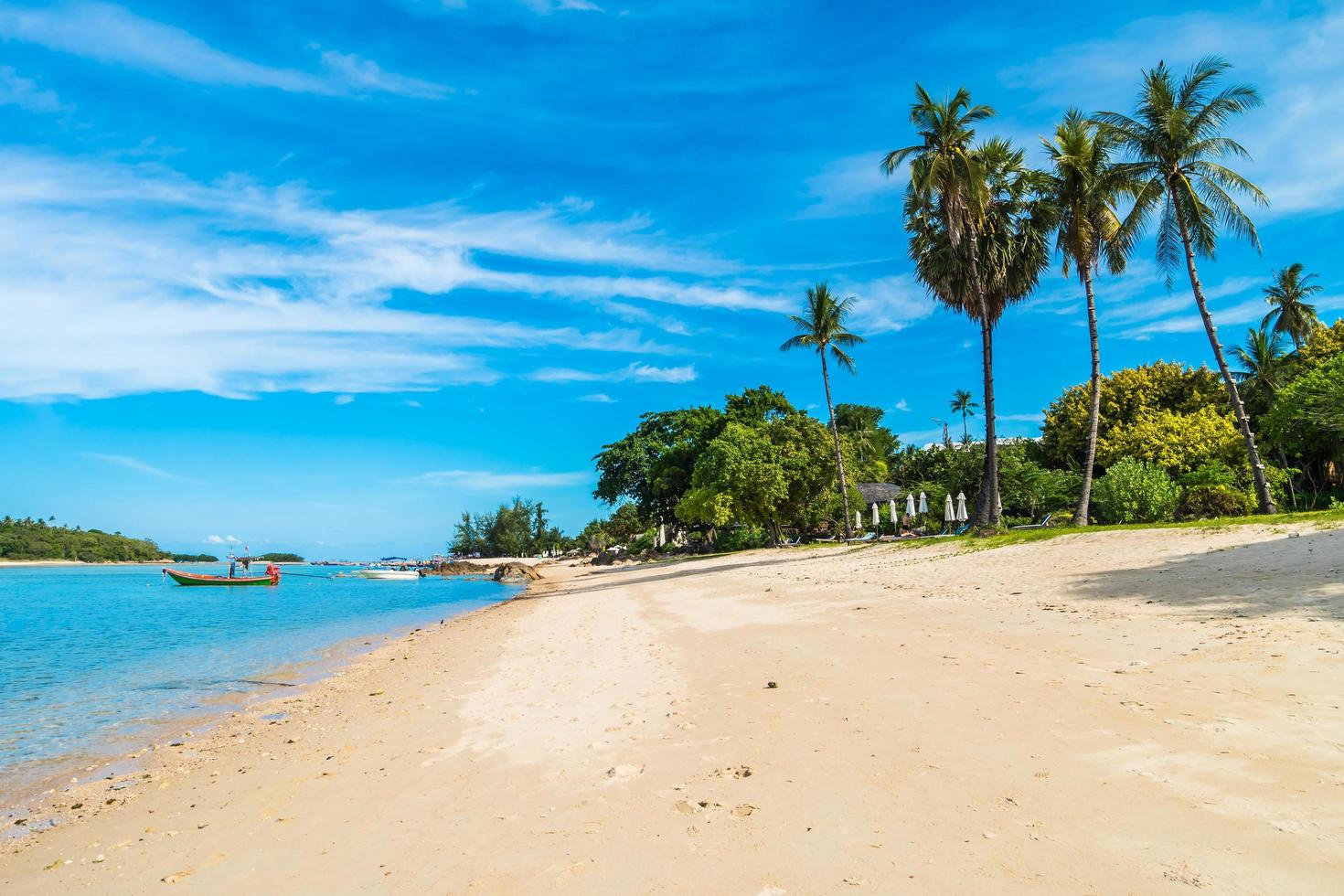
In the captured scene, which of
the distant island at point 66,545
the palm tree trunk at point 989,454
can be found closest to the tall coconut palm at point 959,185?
the palm tree trunk at point 989,454

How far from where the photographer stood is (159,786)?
691cm

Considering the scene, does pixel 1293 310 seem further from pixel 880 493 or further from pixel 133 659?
pixel 133 659

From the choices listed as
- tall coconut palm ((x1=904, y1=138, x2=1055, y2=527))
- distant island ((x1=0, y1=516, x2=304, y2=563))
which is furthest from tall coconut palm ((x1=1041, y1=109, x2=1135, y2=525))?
distant island ((x1=0, y1=516, x2=304, y2=563))

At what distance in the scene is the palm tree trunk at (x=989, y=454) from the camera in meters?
25.0

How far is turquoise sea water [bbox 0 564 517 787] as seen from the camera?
994cm

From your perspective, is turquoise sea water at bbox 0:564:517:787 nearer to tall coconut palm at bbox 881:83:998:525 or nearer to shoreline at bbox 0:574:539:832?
shoreline at bbox 0:574:539:832

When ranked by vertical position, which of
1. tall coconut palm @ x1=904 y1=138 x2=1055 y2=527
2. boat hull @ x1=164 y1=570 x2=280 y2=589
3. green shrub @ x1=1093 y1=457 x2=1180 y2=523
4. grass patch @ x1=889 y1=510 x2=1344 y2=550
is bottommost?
boat hull @ x1=164 y1=570 x2=280 y2=589

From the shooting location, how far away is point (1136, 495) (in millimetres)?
25938

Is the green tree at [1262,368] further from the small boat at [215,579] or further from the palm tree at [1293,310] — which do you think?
the small boat at [215,579]

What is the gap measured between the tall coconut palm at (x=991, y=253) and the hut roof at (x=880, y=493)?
20.6m

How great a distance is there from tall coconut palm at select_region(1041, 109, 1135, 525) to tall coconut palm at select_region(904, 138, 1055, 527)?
1.19 m

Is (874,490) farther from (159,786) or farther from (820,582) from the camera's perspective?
(159,786)

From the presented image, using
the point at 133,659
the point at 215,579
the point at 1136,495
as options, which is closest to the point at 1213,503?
the point at 1136,495

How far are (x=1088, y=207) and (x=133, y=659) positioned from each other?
31.7 metres
